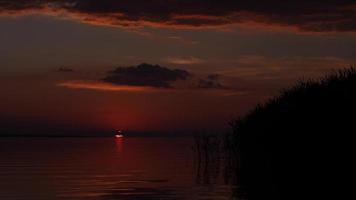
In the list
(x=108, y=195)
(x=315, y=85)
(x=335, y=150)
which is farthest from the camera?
(x=315, y=85)

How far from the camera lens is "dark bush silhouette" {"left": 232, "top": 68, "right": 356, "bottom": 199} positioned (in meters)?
25.0

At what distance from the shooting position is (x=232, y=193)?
30922 mm

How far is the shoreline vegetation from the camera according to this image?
25.1 meters

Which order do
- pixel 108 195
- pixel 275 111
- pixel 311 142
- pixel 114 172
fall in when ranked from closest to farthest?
pixel 311 142, pixel 108 195, pixel 275 111, pixel 114 172

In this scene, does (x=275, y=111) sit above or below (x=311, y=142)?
above

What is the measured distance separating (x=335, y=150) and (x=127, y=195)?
10.5 m

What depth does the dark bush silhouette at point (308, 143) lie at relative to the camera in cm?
2502

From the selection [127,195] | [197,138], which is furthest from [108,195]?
[197,138]

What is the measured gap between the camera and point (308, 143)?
27984 mm

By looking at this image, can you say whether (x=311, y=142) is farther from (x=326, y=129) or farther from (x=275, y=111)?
(x=275, y=111)

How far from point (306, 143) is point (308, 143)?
22 centimetres

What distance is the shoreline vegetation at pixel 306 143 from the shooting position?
25.1 metres

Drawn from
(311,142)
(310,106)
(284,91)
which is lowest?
(311,142)

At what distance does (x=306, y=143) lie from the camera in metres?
28.2
